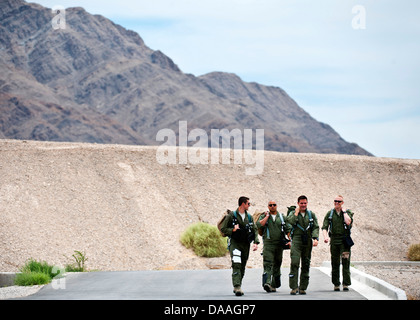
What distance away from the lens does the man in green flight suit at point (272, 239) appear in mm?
14719

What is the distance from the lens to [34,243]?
28953mm

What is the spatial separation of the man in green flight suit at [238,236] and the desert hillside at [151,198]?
13985mm

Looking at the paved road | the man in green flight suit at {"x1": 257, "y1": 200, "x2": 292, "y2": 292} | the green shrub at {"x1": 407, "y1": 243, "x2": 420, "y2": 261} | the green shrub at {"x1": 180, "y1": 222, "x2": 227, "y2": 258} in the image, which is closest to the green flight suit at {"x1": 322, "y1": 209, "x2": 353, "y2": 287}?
the paved road

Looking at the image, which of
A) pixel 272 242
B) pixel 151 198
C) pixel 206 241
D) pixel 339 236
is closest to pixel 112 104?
pixel 151 198

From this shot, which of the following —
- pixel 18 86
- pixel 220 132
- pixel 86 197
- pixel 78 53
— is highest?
pixel 78 53

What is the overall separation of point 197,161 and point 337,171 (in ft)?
29.9

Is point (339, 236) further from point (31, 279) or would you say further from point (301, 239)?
point (31, 279)

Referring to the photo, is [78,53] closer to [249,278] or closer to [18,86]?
[18,86]

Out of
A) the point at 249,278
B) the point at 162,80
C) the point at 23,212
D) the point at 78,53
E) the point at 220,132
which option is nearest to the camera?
the point at 249,278

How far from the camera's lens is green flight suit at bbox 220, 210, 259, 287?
14.1 meters

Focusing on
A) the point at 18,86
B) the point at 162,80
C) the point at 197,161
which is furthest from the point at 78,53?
the point at 197,161

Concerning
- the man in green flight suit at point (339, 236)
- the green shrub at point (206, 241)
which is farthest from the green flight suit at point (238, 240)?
the green shrub at point (206, 241)

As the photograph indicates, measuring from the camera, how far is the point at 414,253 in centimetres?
3362

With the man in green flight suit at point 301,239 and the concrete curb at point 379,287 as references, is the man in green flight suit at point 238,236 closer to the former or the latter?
the man in green flight suit at point 301,239
